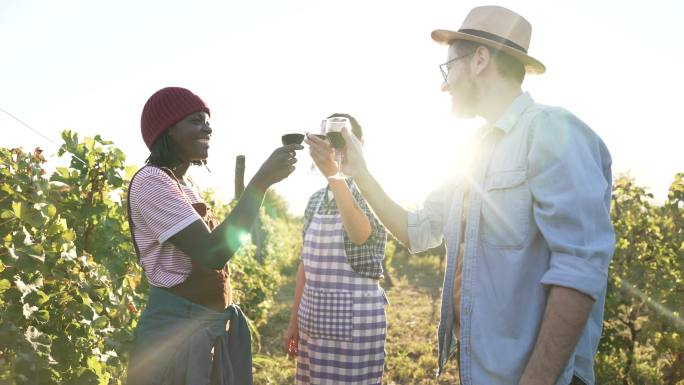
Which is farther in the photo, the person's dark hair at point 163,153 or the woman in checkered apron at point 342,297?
the woman in checkered apron at point 342,297

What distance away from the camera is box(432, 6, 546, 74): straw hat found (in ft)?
6.71

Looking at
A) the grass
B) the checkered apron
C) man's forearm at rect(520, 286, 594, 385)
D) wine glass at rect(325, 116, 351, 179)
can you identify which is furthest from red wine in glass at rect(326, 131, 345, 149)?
the grass

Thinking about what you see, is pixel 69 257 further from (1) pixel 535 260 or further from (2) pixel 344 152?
(1) pixel 535 260

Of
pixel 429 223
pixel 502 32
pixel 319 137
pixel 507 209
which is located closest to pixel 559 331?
pixel 507 209

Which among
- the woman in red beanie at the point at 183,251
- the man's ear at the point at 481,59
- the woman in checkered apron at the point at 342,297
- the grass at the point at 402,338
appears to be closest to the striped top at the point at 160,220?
the woman in red beanie at the point at 183,251

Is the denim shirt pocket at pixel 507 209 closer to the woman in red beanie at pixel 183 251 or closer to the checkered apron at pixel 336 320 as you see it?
the woman in red beanie at pixel 183 251

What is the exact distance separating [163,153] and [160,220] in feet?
1.33

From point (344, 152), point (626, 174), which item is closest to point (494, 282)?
point (344, 152)

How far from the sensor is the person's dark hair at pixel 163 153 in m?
2.49

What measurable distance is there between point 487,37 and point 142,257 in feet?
5.82

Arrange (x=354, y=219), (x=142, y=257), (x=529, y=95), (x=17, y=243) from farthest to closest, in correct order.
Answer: (x=354, y=219) → (x=142, y=257) → (x=17, y=243) → (x=529, y=95)

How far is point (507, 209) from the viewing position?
1.86 m

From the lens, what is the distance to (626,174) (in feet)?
20.6

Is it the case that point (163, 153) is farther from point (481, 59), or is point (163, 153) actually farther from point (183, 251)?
point (481, 59)
